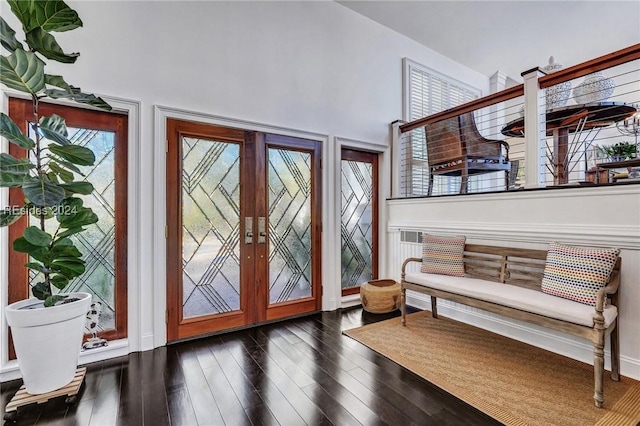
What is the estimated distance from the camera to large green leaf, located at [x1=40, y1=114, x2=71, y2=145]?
185cm

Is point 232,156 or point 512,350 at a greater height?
point 232,156

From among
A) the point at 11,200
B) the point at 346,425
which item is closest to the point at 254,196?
the point at 11,200

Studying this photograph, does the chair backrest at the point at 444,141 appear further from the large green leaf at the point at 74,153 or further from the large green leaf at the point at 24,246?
the large green leaf at the point at 24,246

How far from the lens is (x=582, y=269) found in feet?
6.89

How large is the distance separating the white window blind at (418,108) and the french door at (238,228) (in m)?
1.50

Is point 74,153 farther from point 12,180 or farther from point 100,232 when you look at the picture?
point 100,232

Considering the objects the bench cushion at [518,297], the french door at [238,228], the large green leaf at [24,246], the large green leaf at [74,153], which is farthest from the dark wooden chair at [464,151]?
the large green leaf at [24,246]

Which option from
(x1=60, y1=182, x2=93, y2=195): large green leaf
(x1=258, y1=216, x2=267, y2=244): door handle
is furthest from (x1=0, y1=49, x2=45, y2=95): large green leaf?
(x1=258, y1=216, x2=267, y2=244): door handle

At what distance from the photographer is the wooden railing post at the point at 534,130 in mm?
2629

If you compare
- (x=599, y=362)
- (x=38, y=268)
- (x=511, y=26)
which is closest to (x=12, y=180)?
(x=38, y=268)

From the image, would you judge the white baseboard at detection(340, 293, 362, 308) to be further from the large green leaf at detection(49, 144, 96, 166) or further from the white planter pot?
the large green leaf at detection(49, 144, 96, 166)

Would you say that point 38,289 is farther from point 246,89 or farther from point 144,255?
point 246,89

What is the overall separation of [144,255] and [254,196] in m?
1.14

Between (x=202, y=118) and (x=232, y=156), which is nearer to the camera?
(x=202, y=118)
